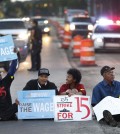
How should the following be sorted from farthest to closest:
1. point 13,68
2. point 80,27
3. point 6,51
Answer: point 80,27 < point 6,51 < point 13,68

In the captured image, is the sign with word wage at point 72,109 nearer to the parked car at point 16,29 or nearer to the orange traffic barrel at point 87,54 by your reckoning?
the orange traffic barrel at point 87,54

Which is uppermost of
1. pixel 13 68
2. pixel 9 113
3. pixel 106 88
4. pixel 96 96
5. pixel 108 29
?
pixel 13 68

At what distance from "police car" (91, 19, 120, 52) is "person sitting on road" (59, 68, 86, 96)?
20.0 m

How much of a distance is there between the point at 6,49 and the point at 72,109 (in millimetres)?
2116

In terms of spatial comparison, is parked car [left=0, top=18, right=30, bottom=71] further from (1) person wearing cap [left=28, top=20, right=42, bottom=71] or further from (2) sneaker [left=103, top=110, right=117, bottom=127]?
(2) sneaker [left=103, top=110, right=117, bottom=127]

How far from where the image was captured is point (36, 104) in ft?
38.4

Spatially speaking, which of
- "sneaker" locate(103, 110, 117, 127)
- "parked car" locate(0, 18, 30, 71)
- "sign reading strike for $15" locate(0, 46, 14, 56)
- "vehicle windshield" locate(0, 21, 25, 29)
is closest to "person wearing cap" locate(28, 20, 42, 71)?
"parked car" locate(0, 18, 30, 71)

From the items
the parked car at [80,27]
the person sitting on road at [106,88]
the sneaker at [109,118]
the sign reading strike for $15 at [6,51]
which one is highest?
the sign reading strike for $15 at [6,51]

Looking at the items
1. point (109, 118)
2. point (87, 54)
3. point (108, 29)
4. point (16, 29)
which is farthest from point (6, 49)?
point (108, 29)

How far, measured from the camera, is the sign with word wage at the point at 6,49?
493 inches

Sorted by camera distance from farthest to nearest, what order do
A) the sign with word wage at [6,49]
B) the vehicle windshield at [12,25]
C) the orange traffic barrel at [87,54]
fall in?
the vehicle windshield at [12,25]
the orange traffic barrel at [87,54]
the sign with word wage at [6,49]

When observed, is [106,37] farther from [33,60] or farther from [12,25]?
[33,60]

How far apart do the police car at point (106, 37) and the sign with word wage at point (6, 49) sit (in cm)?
1898

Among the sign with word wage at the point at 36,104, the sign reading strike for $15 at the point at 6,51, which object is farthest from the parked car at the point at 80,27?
the sign with word wage at the point at 36,104
